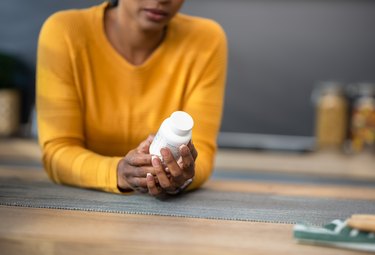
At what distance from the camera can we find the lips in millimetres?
1368

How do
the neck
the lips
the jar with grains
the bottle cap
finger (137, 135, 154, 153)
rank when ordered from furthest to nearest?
the jar with grains → the neck → the lips → finger (137, 135, 154, 153) → the bottle cap

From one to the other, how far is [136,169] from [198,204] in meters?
0.13

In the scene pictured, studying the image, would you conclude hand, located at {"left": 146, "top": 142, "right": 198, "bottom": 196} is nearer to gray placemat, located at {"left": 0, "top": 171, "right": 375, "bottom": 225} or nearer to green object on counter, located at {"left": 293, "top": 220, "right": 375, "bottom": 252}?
gray placemat, located at {"left": 0, "top": 171, "right": 375, "bottom": 225}

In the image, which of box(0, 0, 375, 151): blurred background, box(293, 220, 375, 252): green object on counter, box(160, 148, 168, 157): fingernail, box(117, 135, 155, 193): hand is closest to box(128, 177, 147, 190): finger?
box(117, 135, 155, 193): hand

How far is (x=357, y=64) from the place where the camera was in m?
2.79

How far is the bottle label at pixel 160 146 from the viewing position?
102cm

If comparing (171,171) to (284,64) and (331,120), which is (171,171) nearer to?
(331,120)

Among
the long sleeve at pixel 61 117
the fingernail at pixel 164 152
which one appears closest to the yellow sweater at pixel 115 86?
the long sleeve at pixel 61 117

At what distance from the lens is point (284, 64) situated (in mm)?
2824

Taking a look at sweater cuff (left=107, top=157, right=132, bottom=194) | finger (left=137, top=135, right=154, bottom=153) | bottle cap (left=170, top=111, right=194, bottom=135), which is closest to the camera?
bottle cap (left=170, top=111, right=194, bottom=135)

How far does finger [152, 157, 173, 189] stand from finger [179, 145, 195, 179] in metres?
0.04

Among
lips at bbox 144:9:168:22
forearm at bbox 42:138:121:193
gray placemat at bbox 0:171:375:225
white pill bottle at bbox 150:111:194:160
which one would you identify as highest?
lips at bbox 144:9:168:22

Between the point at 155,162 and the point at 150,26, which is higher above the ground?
the point at 150,26

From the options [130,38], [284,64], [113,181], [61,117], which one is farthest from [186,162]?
[284,64]
